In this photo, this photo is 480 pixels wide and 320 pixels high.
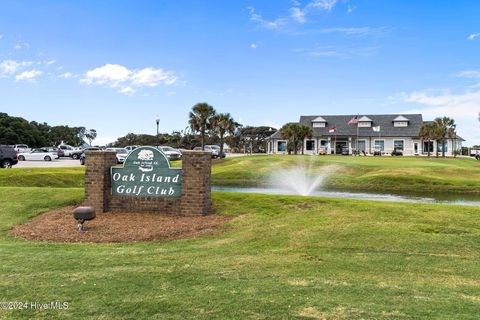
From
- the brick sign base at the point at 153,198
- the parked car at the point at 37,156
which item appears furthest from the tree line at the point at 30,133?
the brick sign base at the point at 153,198

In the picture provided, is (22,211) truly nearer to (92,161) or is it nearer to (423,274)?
(92,161)

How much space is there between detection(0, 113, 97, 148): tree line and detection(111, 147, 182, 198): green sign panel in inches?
2914

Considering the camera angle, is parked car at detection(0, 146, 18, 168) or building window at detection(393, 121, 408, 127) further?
building window at detection(393, 121, 408, 127)

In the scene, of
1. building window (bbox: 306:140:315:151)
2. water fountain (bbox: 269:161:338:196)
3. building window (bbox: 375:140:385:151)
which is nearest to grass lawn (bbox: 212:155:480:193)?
water fountain (bbox: 269:161:338:196)

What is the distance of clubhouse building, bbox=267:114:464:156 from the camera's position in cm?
6303

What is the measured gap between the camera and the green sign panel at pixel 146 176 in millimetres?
11055

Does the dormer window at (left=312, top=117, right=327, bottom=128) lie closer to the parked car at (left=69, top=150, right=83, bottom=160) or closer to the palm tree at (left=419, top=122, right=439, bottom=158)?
the palm tree at (left=419, top=122, right=439, bottom=158)

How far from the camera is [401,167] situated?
35219 mm

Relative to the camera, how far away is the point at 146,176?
11.3m

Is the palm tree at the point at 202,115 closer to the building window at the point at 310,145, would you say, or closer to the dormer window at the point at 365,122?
the building window at the point at 310,145

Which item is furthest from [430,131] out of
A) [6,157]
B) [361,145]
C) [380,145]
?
[6,157]

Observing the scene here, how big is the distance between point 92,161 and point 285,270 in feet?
23.1

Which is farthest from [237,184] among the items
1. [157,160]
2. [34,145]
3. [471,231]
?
[34,145]

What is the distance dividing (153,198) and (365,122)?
60.5m
